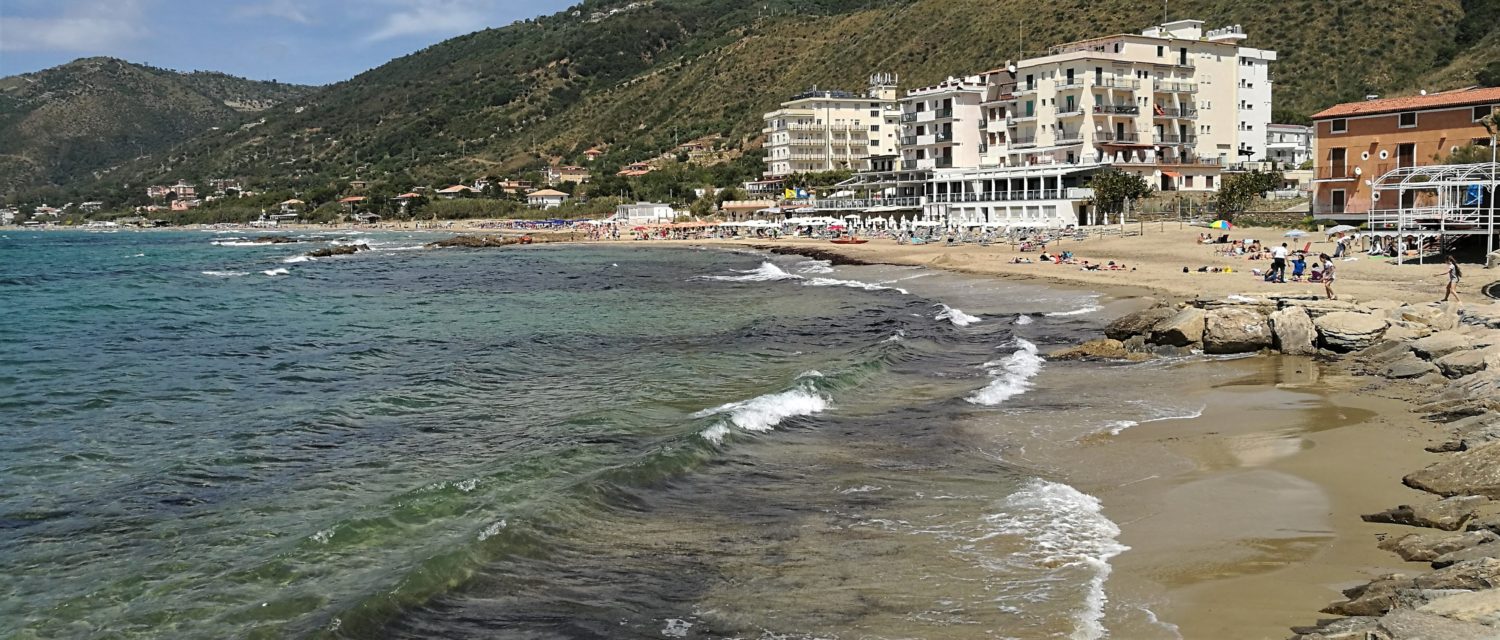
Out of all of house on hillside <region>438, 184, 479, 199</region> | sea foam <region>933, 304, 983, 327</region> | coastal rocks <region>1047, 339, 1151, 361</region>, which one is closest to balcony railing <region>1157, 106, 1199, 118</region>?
sea foam <region>933, 304, 983, 327</region>

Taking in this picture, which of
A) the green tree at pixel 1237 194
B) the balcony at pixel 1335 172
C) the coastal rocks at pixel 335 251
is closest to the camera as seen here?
the balcony at pixel 1335 172

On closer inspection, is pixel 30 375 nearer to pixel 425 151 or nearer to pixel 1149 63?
pixel 1149 63

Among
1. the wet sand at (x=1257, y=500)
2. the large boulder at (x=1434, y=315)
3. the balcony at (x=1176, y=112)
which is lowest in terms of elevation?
the wet sand at (x=1257, y=500)

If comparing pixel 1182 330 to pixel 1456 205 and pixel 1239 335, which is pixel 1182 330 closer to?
pixel 1239 335

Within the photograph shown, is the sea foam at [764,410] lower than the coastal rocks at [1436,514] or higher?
lower

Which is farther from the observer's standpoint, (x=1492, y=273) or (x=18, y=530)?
(x=1492, y=273)

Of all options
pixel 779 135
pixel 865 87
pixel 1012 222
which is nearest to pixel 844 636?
pixel 1012 222

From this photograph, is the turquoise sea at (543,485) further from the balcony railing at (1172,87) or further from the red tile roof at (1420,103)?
the balcony railing at (1172,87)

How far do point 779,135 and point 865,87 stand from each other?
20.5 m

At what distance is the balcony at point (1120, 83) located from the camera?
63.3m

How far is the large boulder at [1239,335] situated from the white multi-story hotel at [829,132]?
Result: 286 feet

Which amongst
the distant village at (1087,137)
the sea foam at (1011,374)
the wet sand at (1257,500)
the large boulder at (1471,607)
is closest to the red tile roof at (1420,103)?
the distant village at (1087,137)

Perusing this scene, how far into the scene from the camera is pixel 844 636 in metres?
7.62

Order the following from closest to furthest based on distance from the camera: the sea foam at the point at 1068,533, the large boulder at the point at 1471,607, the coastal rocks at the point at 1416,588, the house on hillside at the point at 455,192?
the large boulder at the point at 1471,607, the coastal rocks at the point at 1416,588, the sea foam at the point at 1068,533, the house on hillside at the point at 455,192
